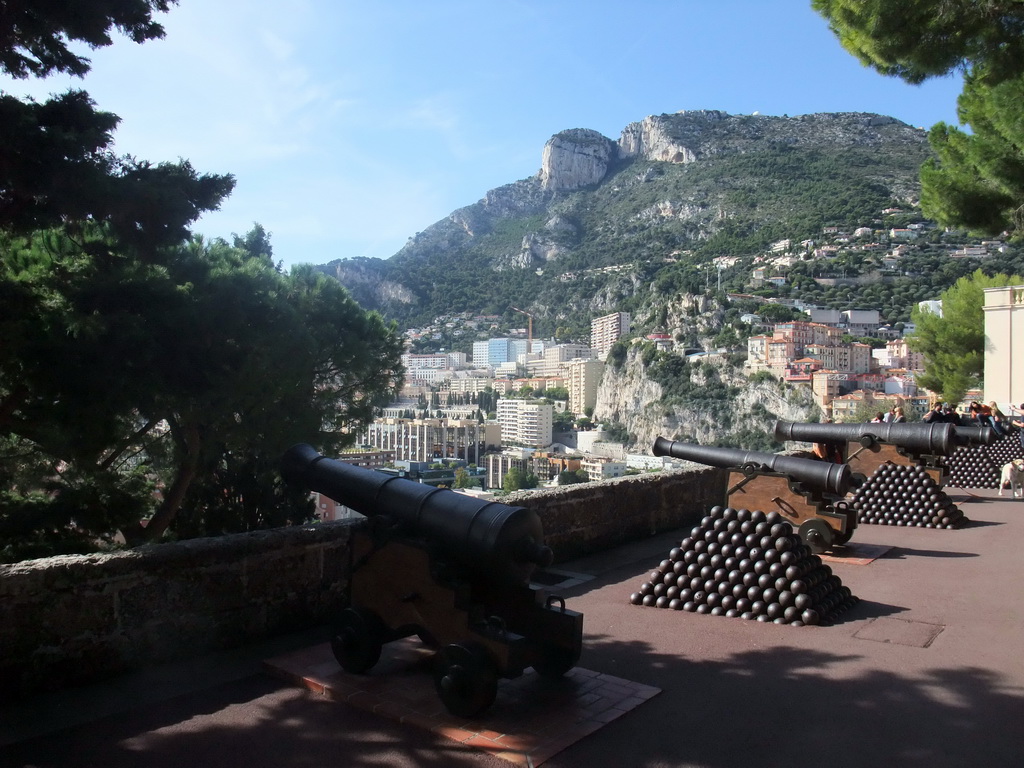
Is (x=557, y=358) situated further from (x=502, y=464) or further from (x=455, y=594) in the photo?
(x=455, y=594)

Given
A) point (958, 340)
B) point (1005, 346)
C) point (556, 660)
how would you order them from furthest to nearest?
1. point (958, 340)
2. point (1005, 346)
3. point (556, 660)

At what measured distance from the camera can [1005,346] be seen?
18516 mm

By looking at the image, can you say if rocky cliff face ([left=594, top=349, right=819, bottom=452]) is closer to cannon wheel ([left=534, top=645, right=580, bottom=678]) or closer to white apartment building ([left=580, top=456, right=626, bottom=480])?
white apartment building ([left=580, top=456, right=626, bottom=480])

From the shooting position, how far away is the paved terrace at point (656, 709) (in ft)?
9.95

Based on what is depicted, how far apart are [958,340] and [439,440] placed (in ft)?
155

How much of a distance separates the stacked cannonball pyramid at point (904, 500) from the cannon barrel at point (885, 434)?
292 mm

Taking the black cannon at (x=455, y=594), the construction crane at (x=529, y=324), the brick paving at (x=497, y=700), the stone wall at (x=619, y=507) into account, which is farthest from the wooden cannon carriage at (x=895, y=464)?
the construction crane at (x=529, y=324)

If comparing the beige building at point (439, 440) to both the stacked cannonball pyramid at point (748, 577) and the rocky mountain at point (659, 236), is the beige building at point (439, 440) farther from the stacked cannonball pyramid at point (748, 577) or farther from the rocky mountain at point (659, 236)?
the stacked cannonball pyramid at point (748, 577)

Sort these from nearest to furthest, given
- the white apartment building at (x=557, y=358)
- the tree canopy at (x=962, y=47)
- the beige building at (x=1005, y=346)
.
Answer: the tree canopy at (x=962, y=47) < the beige building at (x=1005, y=346) < the white apartment building at (x=557, y=358)

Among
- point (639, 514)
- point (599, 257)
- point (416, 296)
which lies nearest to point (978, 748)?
point (639, 514)

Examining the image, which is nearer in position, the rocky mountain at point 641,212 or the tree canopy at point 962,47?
the tree canopy at point 962,47

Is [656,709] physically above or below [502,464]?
above

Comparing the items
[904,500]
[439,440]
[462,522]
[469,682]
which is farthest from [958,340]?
[439,440]

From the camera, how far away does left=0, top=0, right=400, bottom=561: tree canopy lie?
4.97m
